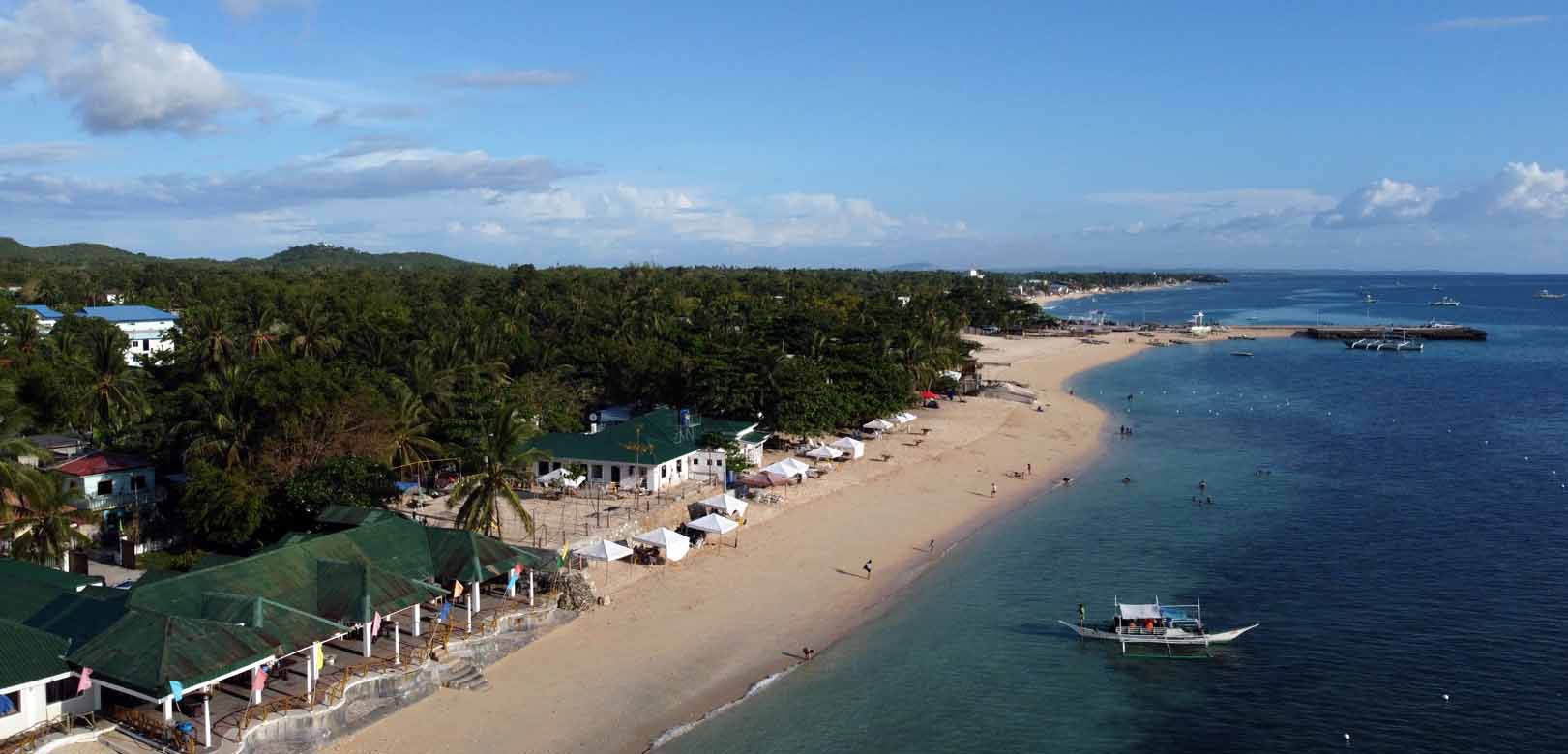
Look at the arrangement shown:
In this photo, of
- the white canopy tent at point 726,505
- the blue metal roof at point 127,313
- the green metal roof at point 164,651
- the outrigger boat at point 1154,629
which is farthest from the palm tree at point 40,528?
the blue metal roof at point 127,313

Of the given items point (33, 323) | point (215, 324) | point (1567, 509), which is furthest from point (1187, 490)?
point (33, 323)

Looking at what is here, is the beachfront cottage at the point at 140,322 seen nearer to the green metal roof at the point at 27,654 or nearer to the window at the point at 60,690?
the green metal roof at the point at 27,654

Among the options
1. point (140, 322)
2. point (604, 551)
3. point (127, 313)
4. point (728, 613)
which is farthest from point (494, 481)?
point (127, 313)

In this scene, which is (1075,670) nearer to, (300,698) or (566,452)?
(300,698)

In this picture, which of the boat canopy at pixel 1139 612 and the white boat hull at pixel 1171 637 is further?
the boat canopy at pixel 1139 612

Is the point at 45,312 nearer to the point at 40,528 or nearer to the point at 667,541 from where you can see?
the point at 40,528

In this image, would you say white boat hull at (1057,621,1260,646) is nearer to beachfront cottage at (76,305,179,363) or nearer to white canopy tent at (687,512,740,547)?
white canopy tent at (687,512,740,547)
